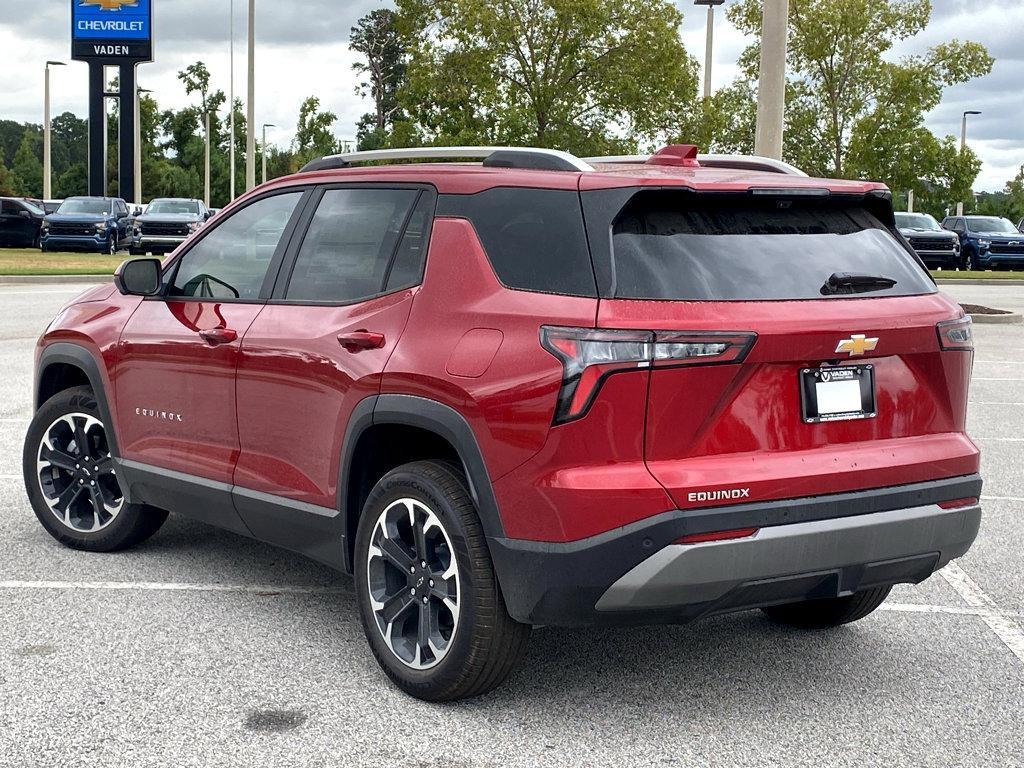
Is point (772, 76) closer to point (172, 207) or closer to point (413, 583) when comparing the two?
point (413, 583)

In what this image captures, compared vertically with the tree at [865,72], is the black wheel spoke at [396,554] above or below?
below

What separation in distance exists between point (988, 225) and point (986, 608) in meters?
37.9

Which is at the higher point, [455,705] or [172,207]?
[172,207]

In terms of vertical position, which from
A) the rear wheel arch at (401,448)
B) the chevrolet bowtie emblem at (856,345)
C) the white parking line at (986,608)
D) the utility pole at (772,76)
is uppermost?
the utility pole at (772,76)

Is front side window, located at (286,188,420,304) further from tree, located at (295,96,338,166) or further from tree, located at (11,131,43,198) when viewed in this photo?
tree, located at (11,131,43,198)

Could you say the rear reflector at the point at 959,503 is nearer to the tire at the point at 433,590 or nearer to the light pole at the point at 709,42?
the tire at the point at 433,590

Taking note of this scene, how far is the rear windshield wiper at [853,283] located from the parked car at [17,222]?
41.2 m

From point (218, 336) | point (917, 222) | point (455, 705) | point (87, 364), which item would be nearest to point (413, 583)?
point (455, 705)

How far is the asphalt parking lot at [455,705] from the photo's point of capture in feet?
13.3

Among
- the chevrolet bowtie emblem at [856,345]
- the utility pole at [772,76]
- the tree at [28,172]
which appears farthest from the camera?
the tree at [28,172]

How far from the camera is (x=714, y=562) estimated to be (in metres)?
3.94

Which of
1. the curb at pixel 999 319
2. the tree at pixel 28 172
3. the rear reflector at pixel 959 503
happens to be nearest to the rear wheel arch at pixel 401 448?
the rear reflector at pixel 959 503

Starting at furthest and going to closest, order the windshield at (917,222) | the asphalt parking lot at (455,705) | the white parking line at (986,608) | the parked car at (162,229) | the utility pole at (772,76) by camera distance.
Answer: the windshield at (917,222) < the parked car at (162,229) < the utility pole at (772,76) < the white parking line at (986,608) < the asphalt parking lot at (455,705)

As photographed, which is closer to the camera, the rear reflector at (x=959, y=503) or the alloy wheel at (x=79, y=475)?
the rear reflector at (x=959, y=503)
